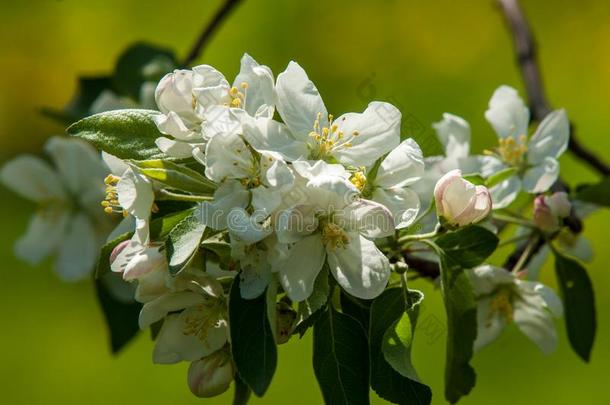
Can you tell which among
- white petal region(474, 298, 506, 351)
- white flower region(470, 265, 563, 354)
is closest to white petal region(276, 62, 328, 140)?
white flower region(470, 265, 563, 354)

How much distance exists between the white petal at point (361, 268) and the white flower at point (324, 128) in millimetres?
115

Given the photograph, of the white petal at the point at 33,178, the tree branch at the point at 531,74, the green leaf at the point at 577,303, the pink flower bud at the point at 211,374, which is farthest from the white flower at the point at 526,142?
the white petal at the point at 33,178

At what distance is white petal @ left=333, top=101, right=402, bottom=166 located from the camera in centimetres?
138

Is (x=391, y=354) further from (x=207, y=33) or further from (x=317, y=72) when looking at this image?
(x=317, y=72)

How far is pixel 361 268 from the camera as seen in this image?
1.31m

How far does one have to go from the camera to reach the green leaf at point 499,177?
1633 mm

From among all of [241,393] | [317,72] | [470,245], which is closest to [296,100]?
[470,245]

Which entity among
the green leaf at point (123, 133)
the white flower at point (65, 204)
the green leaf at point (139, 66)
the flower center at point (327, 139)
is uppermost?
the flower center at point (327, 139)

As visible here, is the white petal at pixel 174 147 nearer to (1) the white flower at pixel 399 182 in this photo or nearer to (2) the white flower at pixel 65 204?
(1) the white flower at pixel 399 182

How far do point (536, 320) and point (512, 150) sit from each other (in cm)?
30

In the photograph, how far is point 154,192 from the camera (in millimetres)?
1294

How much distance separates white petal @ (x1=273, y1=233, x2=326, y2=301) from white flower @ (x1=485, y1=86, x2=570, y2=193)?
529 millimetres

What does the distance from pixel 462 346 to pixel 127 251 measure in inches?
19.1

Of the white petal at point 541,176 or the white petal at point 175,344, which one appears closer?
the white petal at point 175,344
